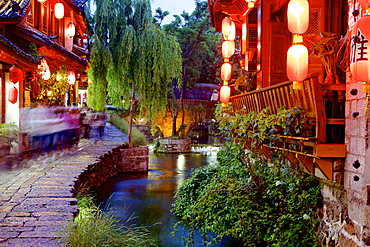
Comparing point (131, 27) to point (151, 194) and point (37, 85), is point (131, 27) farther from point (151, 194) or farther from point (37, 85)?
point (151, 194)

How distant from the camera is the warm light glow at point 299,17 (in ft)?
18.2

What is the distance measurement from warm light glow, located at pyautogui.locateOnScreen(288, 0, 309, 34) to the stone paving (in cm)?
482

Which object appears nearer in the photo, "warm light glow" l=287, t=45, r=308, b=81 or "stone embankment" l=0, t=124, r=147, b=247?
"stone embankment" l=0, t=124, r=147, b=247

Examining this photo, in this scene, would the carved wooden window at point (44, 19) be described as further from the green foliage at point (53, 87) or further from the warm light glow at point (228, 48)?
the warm light glow at point (228, 48)

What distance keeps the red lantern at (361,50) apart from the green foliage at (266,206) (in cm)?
229


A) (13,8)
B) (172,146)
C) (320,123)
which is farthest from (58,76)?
(320,123)

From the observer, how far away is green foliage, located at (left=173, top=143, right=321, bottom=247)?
18.6ft

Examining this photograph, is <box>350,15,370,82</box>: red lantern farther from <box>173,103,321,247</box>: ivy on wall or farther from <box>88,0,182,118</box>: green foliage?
<box>88,0,182,118</box>: green foliage

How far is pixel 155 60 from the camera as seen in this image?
14625 millimetres

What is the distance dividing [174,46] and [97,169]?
7381mm

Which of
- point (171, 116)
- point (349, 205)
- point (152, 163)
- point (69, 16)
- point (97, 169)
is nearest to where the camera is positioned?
point (349, 205)

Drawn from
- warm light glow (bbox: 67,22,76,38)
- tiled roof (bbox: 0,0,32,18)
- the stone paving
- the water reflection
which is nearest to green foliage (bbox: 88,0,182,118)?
warm light glow (bbox: 67,22,76,38)

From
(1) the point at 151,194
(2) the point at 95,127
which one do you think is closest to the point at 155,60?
(1) the point at 151,194

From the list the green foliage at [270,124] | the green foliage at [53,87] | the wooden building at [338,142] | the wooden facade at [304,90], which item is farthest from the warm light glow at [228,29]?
the green foliage at [53,87]
